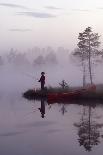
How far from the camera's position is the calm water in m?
21.8

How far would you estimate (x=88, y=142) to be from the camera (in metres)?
23.4

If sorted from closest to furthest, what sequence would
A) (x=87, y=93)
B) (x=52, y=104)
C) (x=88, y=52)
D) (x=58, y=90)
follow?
(x=52, y=104) → (x=87, y=93) → (x=58, y=90) → (x=88, y=52)

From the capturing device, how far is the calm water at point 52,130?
71.5 ft

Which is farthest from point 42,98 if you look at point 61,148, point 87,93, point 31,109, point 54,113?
point 61,148

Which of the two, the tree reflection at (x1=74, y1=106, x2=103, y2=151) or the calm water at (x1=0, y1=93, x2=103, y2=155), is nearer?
the calm water at (x1=0, y1=93, x2=103, y2=155)

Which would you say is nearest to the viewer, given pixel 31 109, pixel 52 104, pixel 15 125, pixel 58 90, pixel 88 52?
pixel 15 125

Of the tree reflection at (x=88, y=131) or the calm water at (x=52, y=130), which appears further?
the tree reflection at (x=88, y=131)

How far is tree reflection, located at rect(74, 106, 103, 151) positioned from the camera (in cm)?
2315

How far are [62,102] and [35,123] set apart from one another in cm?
1368

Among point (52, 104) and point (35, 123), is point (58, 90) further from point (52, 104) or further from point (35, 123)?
point (35, 123)

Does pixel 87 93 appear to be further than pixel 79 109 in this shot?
Yes

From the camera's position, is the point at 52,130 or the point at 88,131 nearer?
the point at 88,131

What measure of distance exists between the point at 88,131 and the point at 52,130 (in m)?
2.24

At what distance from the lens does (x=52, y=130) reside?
27281mm
